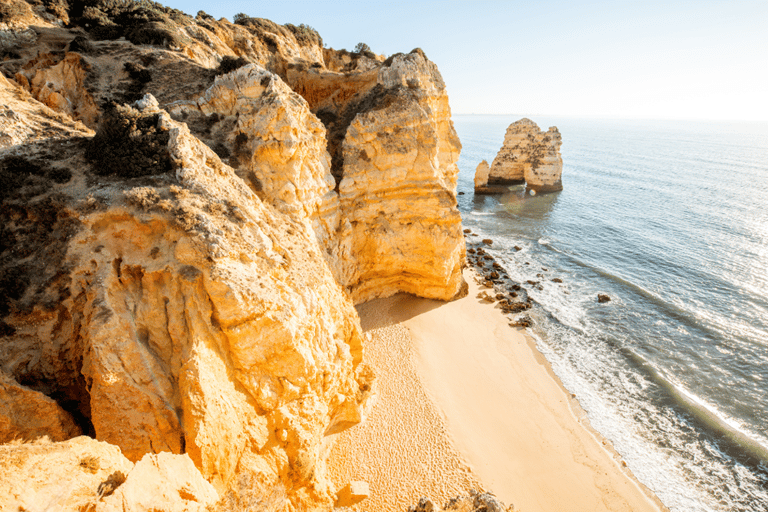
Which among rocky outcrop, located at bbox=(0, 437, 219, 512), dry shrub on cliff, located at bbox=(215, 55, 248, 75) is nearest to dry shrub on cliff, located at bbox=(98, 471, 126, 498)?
rocky outcrop, located at bbox=(0, 437, 219, 512)

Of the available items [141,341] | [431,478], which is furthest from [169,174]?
[431,478]

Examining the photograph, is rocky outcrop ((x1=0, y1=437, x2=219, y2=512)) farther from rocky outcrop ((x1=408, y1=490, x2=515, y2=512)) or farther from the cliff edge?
the cliff edge

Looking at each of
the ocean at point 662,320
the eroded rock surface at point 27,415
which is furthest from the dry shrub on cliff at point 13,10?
the ocean at point 662,320

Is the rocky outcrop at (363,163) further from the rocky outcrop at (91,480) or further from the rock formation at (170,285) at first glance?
the rocky outcrop at (91,480)

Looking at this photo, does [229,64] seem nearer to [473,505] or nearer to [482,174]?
[473,505]

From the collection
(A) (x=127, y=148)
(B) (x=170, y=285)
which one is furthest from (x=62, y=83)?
(B) (x=170, y=285)

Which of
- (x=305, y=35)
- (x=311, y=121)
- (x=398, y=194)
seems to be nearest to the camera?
(x=311, y=121)

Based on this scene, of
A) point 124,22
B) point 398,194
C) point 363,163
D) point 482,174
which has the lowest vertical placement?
point 482,174

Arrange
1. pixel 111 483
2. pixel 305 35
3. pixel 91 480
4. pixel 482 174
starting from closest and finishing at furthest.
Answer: pixel 91 480 < pixel 111 483 < pixel 305 35 < pixel 482 174
